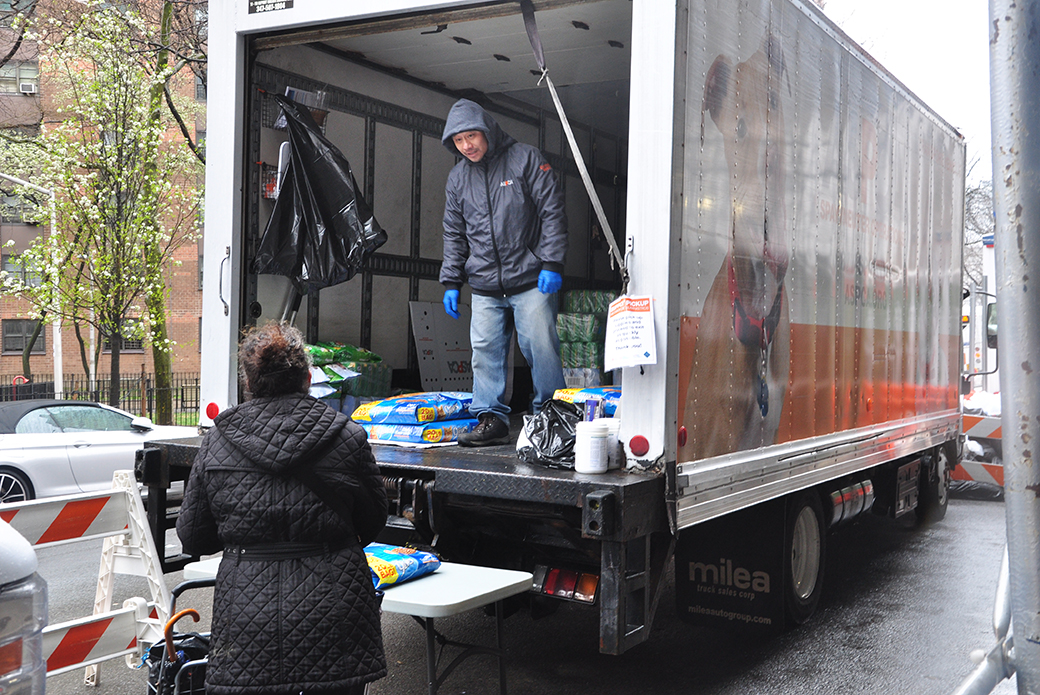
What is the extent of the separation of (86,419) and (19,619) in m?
9.91

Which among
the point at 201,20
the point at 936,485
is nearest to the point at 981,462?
the point at 936,485

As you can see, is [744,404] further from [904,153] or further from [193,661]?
[904,153]

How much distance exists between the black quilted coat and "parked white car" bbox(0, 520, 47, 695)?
3.26 ft

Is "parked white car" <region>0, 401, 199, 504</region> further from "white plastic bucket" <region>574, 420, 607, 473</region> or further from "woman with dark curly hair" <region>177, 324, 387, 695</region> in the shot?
"woman with dark curly hair" <region>177, 324, 387, 695</region>

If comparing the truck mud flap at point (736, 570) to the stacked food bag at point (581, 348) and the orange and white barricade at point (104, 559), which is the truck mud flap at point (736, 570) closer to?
the stacked food bag at point (581, 348)

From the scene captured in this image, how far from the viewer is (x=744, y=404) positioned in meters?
4.65

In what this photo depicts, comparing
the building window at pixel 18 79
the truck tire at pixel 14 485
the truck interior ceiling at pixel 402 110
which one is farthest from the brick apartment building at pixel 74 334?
the truck interior ceiling at pixel 402 110

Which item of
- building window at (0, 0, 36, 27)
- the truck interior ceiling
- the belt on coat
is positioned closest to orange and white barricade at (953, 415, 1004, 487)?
the truck interior ceiling

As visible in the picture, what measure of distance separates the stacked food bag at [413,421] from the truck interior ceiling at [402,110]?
917 mm

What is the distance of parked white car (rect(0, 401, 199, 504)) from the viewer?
990 centimetres

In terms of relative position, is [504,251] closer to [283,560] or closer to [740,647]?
[740,647]

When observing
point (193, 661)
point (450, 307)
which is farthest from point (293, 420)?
point (450, 307)

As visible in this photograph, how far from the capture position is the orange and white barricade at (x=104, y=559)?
420 centimetres

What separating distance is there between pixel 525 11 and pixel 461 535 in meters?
2.55
